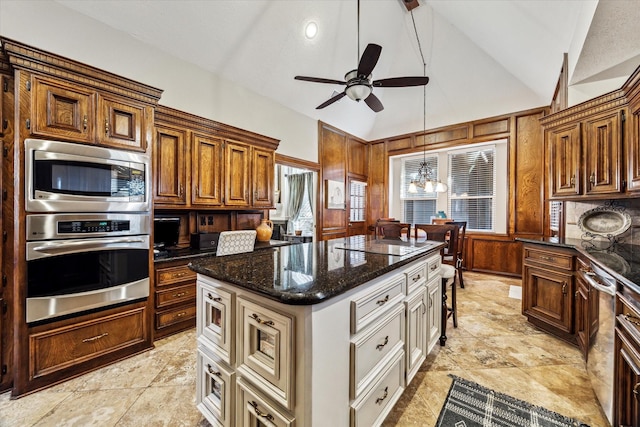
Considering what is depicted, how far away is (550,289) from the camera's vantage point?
2639mm

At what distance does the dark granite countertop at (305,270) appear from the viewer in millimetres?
1050

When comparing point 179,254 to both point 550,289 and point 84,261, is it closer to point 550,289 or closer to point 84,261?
point 84,261

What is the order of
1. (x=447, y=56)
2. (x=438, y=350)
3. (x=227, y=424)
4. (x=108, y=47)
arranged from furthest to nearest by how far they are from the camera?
(x=447, y=56), (x=108, y=47), (x=438, y=350), (x=227, y=424)

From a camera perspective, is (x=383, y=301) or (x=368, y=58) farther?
(x=368, y=58)

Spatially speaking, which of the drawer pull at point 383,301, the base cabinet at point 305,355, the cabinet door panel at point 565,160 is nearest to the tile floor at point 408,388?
the base cabinet at point 305,355

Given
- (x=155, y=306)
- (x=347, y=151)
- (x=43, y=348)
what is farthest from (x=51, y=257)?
(x=347, y=151)

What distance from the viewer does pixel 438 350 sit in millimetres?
2420

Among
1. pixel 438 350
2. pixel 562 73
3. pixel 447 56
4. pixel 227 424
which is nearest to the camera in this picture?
pixel 227 424

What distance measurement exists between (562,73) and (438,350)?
3.79 meters

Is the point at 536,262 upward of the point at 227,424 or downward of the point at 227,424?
upward

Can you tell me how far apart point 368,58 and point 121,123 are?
2227mm

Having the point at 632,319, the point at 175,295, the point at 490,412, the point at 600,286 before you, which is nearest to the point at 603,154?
the point at 600,286

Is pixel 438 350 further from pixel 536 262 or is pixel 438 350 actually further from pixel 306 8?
pixel 306 8

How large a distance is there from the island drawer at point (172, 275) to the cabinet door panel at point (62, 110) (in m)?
1.29
